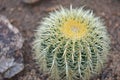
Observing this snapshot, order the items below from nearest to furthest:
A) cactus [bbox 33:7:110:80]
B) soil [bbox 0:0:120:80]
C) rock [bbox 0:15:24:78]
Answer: cactus [bbox 33:7:110:80] < rock [bbox 0:15:24:78] < soil [bbox 0:0:120:80]

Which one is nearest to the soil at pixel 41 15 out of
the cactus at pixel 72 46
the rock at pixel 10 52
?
the rock at pixel 10 52

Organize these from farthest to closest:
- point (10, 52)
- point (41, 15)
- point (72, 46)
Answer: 1. point (41, 15)
2. point (10, 52)
3. point (72, 46)

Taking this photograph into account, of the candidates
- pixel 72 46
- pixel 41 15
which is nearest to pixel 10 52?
pixel 72 46

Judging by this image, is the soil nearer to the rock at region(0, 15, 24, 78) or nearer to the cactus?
the rock at region(0, 15, 24, 78)

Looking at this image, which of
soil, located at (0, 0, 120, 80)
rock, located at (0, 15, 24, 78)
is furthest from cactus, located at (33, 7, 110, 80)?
soil, located at (0, 0, 120, 80)

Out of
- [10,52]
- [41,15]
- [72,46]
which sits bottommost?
[72,46]

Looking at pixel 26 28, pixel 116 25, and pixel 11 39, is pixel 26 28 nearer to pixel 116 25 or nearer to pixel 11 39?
pixel 11 39

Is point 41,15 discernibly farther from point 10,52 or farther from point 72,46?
point 72,46
